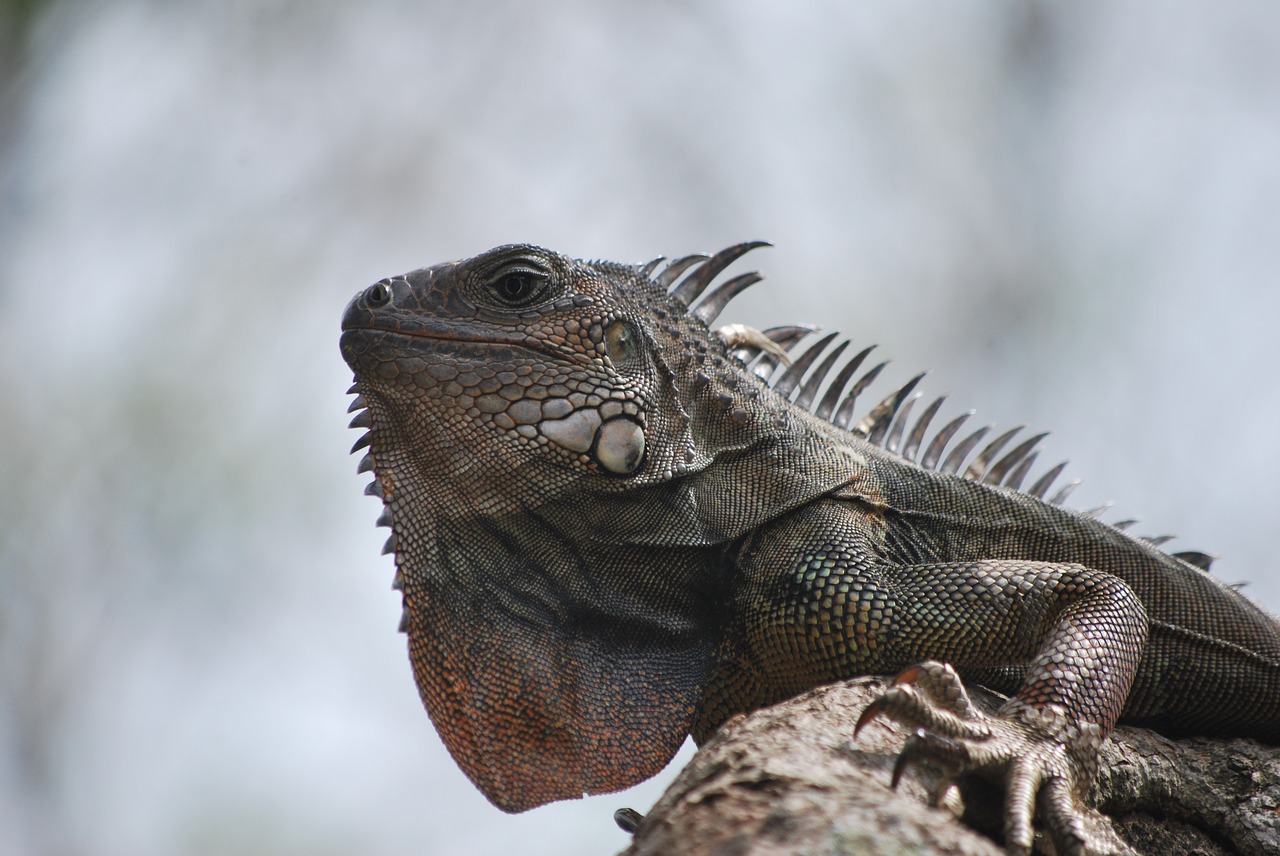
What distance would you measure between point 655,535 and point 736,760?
0.96m

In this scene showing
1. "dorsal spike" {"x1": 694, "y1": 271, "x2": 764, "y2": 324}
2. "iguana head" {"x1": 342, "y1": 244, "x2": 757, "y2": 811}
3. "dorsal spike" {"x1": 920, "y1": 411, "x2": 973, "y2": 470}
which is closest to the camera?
"iguana head" {"x1": 342, "y1": 244, "x2": 757, "y2": 811}

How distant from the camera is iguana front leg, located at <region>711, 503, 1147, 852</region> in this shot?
158 cm

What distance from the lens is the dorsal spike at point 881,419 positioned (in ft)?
10.2

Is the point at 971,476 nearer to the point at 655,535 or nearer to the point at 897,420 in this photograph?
the point at 897,420

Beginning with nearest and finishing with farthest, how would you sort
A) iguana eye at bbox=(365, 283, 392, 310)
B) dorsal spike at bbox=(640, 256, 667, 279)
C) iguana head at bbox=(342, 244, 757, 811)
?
1. iguana head at bbox=(342, 244, 757, 811)
2. iguana eye at bbox=(365, 283, 392, 310)
3. dorsal spike at bbox=(640, 256, 667, 279)

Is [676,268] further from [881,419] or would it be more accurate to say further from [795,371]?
[881,419]

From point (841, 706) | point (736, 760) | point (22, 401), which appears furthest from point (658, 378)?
point (22, 401)

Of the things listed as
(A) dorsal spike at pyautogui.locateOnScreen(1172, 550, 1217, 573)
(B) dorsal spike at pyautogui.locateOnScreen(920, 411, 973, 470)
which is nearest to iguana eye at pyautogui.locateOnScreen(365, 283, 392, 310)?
(B) dorsal spike at pyautogui.locateOnScreen(920, 411, 973, 470)

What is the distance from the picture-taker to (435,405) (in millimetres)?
2379

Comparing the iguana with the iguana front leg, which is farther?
the iguana

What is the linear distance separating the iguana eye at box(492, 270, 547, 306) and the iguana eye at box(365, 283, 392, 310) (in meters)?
0.25

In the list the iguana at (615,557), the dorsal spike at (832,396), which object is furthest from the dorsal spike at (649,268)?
the dorsal spike at (832,396)

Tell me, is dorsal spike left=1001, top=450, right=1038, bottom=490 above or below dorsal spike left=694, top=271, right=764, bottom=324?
below

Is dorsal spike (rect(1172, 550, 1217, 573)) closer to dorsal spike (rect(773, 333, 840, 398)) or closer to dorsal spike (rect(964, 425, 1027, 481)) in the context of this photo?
dorsal spike (rect(964, 425, 1027, 481))
